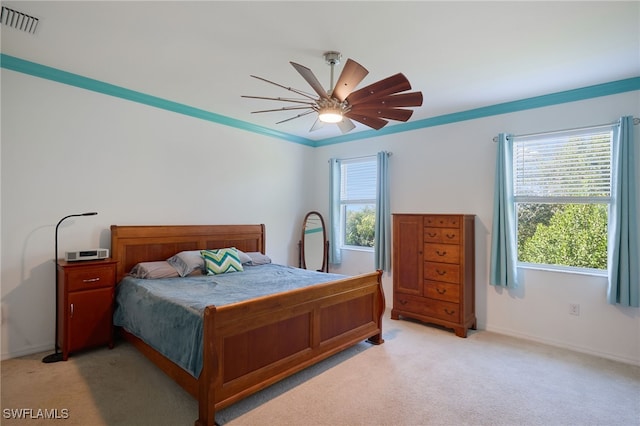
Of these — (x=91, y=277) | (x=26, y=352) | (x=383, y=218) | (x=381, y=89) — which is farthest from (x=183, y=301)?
(x=383, y=218)

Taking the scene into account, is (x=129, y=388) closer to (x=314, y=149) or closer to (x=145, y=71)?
(x=145, y=71)

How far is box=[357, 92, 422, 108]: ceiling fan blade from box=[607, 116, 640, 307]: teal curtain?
7.44 feet

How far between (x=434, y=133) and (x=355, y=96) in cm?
245

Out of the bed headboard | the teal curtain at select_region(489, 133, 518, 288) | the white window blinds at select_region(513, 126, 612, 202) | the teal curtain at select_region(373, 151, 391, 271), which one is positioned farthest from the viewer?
the teal curtain at select_region(373, 151, 391, 271)

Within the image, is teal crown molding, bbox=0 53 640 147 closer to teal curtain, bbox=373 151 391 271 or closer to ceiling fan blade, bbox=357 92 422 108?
teal curtain, bbox=373 151 391 271

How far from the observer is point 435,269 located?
156 inches

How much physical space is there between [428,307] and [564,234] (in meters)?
1.67

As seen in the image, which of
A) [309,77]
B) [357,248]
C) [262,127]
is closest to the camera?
[309,77]

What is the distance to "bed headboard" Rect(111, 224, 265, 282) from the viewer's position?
139 inches

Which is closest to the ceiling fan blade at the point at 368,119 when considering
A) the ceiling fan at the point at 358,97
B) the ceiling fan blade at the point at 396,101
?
the ceiling fan at the point at 358,97

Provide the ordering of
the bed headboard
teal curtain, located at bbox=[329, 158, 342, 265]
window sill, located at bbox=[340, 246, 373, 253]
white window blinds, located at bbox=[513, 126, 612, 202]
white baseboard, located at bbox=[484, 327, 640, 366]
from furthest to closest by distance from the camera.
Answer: teal curtain, located at bbox=[329, 158, 342, 265]
window sill, located at bbox=[340, 246, 373, 253]
the bed headboard
white window blinds, located at bbox=[513, 126, 612, 202]
white baseboard, located at bbox=[484, 327, 640, 366]

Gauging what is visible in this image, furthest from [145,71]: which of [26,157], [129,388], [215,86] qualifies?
[129,388]

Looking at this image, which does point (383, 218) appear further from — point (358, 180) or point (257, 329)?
point (257, 329)

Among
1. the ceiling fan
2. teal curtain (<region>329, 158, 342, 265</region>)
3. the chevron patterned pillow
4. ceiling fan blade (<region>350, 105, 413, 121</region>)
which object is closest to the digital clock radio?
the chevron patterned pillow
